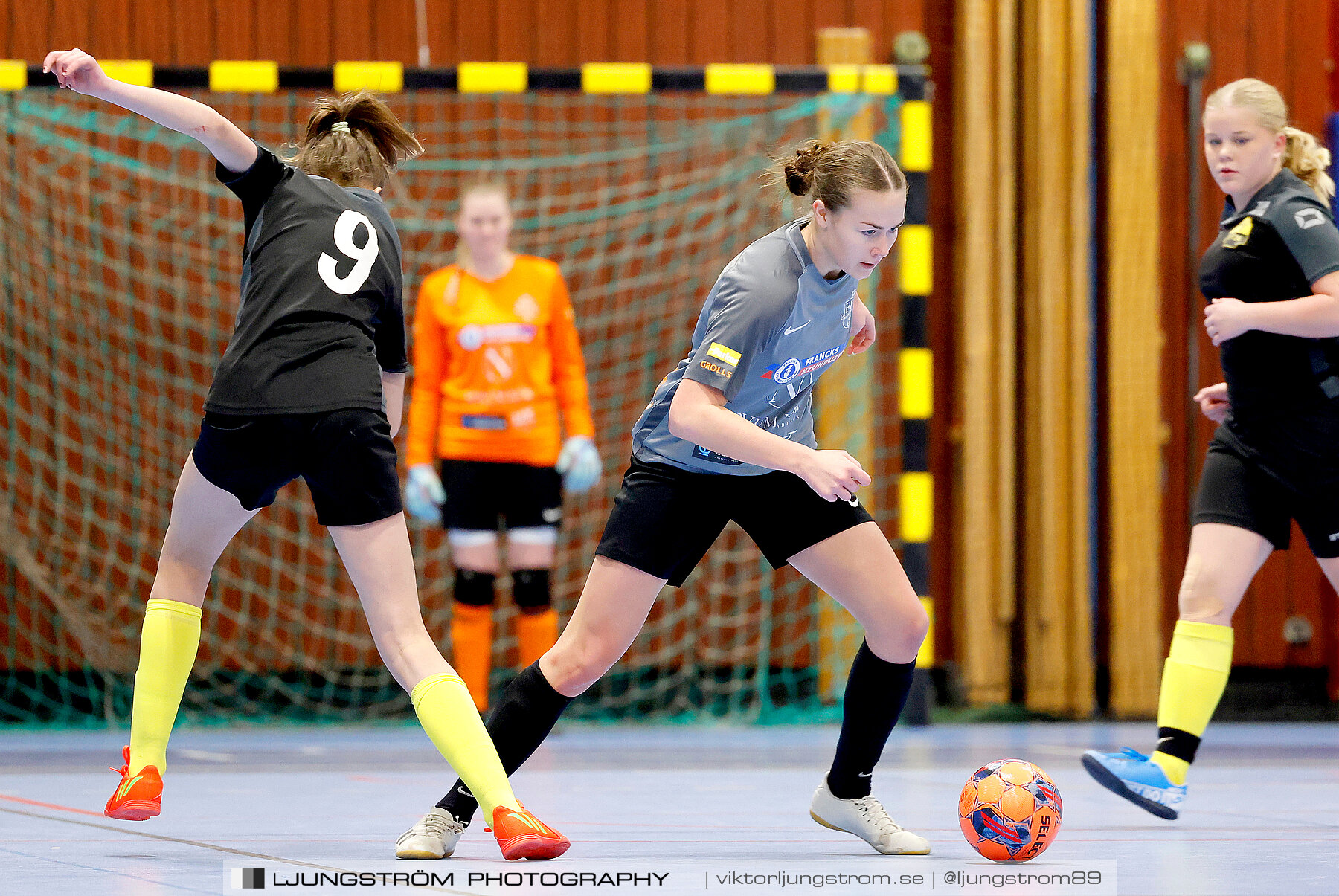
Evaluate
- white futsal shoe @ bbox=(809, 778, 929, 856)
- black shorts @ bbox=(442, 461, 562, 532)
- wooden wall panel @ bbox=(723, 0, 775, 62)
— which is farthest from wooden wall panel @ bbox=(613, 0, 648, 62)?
white futsal shoe @ bbox=(809, 778, 929, 856)

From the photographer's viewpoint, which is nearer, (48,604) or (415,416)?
(415,416)

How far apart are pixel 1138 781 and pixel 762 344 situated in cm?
150

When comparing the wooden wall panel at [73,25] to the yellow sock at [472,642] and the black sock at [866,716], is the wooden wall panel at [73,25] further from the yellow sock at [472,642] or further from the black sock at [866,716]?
the black sock at [866,716]

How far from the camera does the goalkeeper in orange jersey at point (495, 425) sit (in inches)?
241

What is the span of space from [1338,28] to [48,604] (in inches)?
254

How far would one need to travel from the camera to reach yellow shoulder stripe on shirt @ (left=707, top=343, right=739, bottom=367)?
3025mm

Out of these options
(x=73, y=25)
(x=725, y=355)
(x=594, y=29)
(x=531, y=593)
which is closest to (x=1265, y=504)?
A: (x=725, y=355)

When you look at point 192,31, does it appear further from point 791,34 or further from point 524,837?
point 524,837

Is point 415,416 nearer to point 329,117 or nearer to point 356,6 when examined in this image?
point 356,6

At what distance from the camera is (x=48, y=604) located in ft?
22.7

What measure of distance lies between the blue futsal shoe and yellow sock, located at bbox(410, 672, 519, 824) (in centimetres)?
147

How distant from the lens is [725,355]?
3025mm

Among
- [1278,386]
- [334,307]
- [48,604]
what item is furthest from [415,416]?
[1278,386]

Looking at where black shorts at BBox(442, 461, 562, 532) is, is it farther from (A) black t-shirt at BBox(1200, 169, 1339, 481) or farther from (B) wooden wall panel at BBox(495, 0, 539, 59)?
(A) black t-shirt at BBox(1200, 169, 1339, 481)
